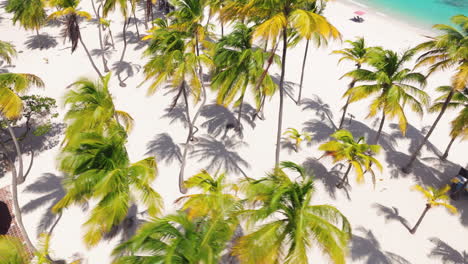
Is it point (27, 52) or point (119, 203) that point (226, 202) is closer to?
point (119, 203)

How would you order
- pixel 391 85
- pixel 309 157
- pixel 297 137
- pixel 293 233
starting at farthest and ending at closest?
pixel 297 137
pixel 309 157
pixel 391 85
pixel 293 233

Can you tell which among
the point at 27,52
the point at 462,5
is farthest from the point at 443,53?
the point at 462,5

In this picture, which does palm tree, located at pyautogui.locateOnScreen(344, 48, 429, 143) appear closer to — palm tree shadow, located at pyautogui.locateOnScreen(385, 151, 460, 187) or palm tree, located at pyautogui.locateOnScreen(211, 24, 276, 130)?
palm tree shadow, located at pyautogui.locateOnScreen(385, 151, 460, 187)

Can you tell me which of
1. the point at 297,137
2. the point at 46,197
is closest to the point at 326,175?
the point at 297,137

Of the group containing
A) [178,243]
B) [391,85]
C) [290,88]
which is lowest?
[290,88]

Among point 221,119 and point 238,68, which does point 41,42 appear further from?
point 238,68

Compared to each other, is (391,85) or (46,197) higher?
(391,85)

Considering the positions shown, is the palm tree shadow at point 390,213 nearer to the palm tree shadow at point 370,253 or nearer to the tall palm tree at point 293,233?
the palm tree shadow at point 370,253
